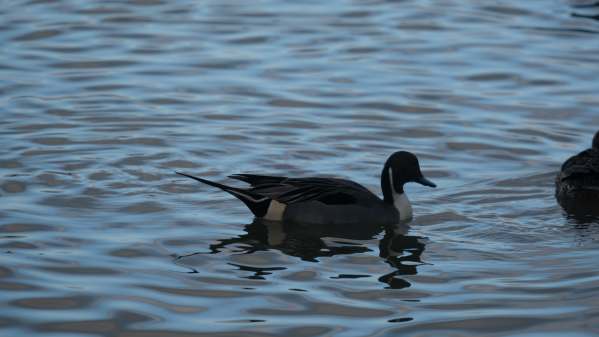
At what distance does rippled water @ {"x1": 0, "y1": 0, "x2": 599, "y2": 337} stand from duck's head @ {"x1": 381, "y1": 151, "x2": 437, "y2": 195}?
0.35 m

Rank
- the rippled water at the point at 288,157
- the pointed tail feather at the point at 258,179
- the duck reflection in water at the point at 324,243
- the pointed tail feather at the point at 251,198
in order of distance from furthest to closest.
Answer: the pointed tail feather at the point at 258,179
the pointed tail feather at the point at 251,198
the duck reflection in water at the point at 324,243
the rippled water at the point at 288,157

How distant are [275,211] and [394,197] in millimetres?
1045

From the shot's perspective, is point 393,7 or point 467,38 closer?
point 467,38

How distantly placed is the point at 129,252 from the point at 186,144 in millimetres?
3305

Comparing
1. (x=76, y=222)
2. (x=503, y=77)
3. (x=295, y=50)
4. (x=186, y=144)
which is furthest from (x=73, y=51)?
(x=76, y=222)

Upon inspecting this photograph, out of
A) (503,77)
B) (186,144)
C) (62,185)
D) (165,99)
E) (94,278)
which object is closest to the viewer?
(94,278)

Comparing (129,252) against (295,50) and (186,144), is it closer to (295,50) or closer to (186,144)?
(186,144)

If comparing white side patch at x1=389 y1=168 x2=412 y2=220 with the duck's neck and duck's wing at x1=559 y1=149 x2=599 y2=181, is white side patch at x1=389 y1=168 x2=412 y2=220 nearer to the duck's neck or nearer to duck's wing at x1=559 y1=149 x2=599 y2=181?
the duck's neck

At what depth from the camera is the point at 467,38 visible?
58.6 ft

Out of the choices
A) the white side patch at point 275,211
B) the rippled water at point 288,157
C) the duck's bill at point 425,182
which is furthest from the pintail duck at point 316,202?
the duck's bill at point 425,182

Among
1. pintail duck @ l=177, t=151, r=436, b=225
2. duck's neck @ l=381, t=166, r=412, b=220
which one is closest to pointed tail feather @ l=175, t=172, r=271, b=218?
pintail duck @ l=177, t=151, r=436, b=225

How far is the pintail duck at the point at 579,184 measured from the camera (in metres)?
11.0

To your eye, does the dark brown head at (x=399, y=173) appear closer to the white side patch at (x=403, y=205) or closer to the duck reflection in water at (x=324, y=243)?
the white side patch at (x=403, y=205)

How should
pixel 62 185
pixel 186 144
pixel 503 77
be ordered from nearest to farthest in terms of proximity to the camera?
pixel 62 185 → pixel 186 144 → pixel 503 77
